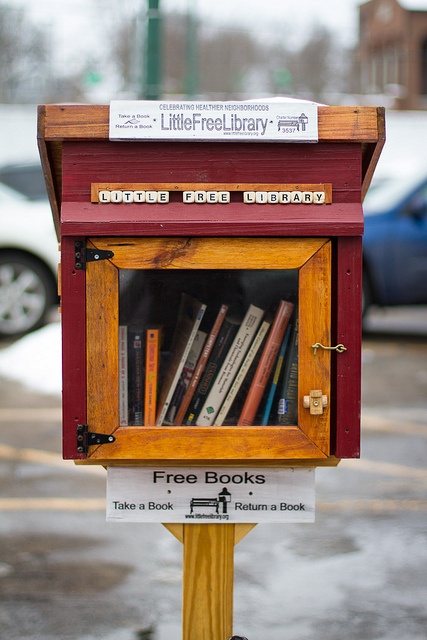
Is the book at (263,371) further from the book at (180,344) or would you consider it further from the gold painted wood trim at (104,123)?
the gold painted wood trim at (104,123)

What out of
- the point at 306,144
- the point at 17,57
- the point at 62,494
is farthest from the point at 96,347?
the point at 17,57

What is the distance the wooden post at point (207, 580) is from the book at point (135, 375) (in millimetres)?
388

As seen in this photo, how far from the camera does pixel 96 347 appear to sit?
219 centimetres

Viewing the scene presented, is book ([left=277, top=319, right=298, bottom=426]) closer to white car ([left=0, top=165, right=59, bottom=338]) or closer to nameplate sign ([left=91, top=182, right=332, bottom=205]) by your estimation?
nameplate sign ([left=91, top=182, right=332, bottom=205])

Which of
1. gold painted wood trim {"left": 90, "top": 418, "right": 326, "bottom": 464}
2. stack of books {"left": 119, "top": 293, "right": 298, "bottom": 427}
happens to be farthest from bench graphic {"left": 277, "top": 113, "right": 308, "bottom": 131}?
gold painted wood trim {"left": 90, "top": 418, "right": 326, "bottom": 464}

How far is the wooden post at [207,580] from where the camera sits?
247 centimetres

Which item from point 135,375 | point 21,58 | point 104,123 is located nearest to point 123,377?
point 135,375

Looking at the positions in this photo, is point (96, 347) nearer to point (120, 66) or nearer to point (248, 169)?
point (248, 169)

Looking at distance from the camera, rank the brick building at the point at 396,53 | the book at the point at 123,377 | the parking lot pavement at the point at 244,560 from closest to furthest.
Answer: the book at the point at 123,377, the parking lot pavement at the point at 244,560, the brick building at the point at 396,53

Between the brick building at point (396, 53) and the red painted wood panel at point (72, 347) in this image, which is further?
the brick building at point (396, 53)

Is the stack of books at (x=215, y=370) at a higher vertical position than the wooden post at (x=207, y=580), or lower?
higher

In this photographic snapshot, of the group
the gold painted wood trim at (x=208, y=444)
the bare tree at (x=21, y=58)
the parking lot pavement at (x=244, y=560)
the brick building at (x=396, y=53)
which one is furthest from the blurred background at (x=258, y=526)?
the brick building at (x=396, y=53)

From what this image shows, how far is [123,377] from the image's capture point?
226cm

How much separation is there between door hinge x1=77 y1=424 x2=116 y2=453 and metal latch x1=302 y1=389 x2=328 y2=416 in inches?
18.9
